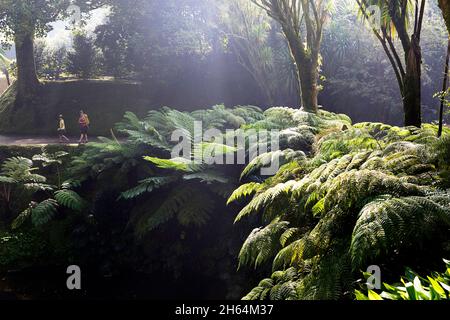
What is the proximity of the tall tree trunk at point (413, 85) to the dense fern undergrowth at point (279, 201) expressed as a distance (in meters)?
0.25

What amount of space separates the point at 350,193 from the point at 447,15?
6.38ft

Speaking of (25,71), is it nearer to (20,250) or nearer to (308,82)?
(20,250)

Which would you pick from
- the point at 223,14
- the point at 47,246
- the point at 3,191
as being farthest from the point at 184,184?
the point at 223,14

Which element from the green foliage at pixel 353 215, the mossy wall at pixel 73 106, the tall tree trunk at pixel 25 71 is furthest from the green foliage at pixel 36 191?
the tall tree trunk at pixel 25 71

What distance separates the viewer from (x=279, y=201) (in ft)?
14.3

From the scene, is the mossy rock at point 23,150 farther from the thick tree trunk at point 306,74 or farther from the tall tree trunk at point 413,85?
the tall tree trunk at point 413,85

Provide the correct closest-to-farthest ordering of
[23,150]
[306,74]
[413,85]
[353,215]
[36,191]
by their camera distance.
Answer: [353,215]
[413,85]
[306,74]
[36,191]
[23,150]

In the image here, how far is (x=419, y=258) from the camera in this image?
314cm

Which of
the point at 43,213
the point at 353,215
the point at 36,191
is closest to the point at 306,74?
the point at 43,213

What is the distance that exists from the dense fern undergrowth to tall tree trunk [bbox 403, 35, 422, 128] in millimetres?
250

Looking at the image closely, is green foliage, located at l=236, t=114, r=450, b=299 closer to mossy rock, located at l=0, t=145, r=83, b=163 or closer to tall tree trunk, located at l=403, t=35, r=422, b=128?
tall tree trunk, located at l=403, t=35, r=422, b=128

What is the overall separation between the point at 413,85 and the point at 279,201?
255 centimetres

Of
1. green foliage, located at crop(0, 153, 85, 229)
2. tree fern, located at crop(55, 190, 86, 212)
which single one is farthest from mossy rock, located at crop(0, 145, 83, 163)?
tree fern, located at crop(55, 190, 86, 212)
